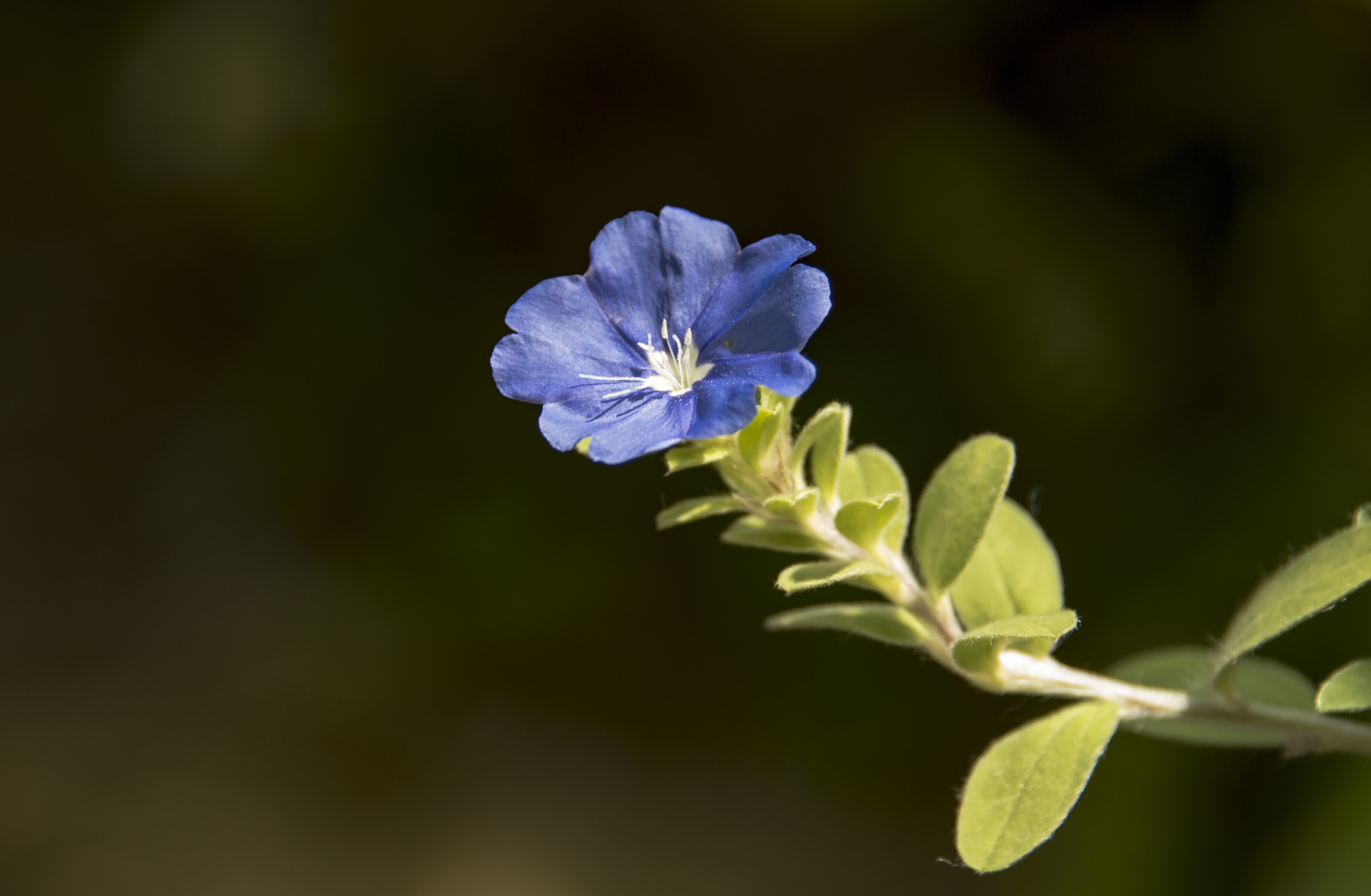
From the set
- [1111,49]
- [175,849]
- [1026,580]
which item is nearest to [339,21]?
[1111,49]

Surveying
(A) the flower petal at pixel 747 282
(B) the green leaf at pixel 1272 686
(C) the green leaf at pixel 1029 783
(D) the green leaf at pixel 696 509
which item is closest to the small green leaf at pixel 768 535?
(D) the green leaf at pixel 696 509

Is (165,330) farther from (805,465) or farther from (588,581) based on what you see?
(805,465)

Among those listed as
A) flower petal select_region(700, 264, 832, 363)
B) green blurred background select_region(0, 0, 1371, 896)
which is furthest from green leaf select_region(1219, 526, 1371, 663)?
green blurred background select_region(0, 0, 1371, 896)

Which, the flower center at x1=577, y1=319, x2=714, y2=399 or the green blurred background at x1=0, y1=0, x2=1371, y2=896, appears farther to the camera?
the green blurred background at x1=0, y1=0, x2=1371, y2=896

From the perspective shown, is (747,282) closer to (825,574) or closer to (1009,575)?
(825,574)

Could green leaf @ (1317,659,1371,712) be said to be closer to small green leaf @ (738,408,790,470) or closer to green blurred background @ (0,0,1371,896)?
small green leaf @ (738,408,790,470)

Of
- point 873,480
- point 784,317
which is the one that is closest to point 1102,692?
point 873,480

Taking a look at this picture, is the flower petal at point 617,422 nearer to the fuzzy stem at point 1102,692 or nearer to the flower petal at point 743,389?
the flower petal at point 743,389
